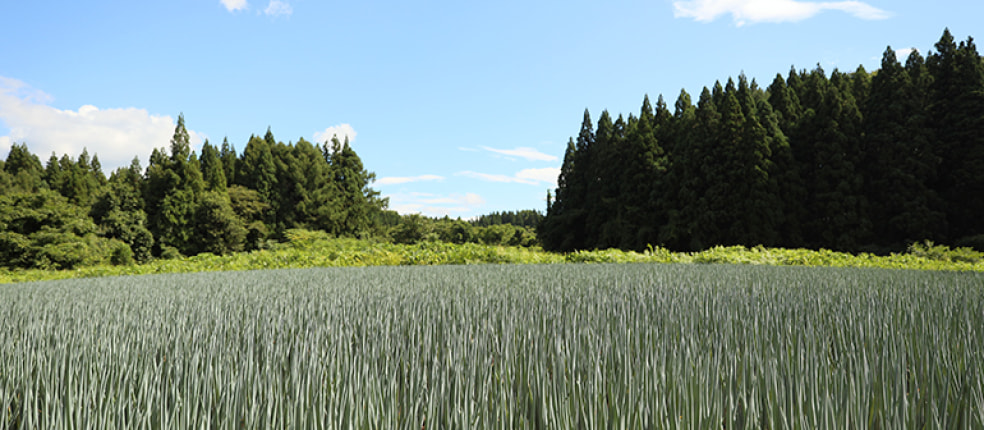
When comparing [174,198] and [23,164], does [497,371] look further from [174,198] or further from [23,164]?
[23,164]

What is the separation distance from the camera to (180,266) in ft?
40.9

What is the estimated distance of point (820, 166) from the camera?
1983 cm

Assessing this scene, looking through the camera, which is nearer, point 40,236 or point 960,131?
point 40,236

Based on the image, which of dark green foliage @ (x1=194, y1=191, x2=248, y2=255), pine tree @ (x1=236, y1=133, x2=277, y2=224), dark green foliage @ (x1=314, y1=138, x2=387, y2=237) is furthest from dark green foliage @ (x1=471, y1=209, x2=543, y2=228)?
dark green foliage @ (x1=194, y1=191, x2=248, y2=255)

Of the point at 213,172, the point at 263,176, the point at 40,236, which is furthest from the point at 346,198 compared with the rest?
the point at 40,236

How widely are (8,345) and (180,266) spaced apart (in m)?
12.4

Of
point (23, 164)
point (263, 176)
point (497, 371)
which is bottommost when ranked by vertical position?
point (497, 371)

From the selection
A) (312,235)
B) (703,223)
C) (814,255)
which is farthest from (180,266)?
(703,223)

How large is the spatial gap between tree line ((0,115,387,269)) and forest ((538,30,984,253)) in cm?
1886

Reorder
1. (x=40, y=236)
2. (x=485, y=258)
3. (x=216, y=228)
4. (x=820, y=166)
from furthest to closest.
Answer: (x=216, y=228) → (x=820, y=166) → (x=40, y=236) → (x=485, y=258)

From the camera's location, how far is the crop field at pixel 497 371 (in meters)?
1.03

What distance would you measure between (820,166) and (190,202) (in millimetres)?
33029

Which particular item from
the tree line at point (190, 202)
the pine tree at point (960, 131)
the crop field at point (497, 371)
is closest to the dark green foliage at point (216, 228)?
the tree line at point (190, 202)

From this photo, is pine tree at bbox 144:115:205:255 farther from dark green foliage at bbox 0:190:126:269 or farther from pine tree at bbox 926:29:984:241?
pine tree at bbox 926:29:984:241
